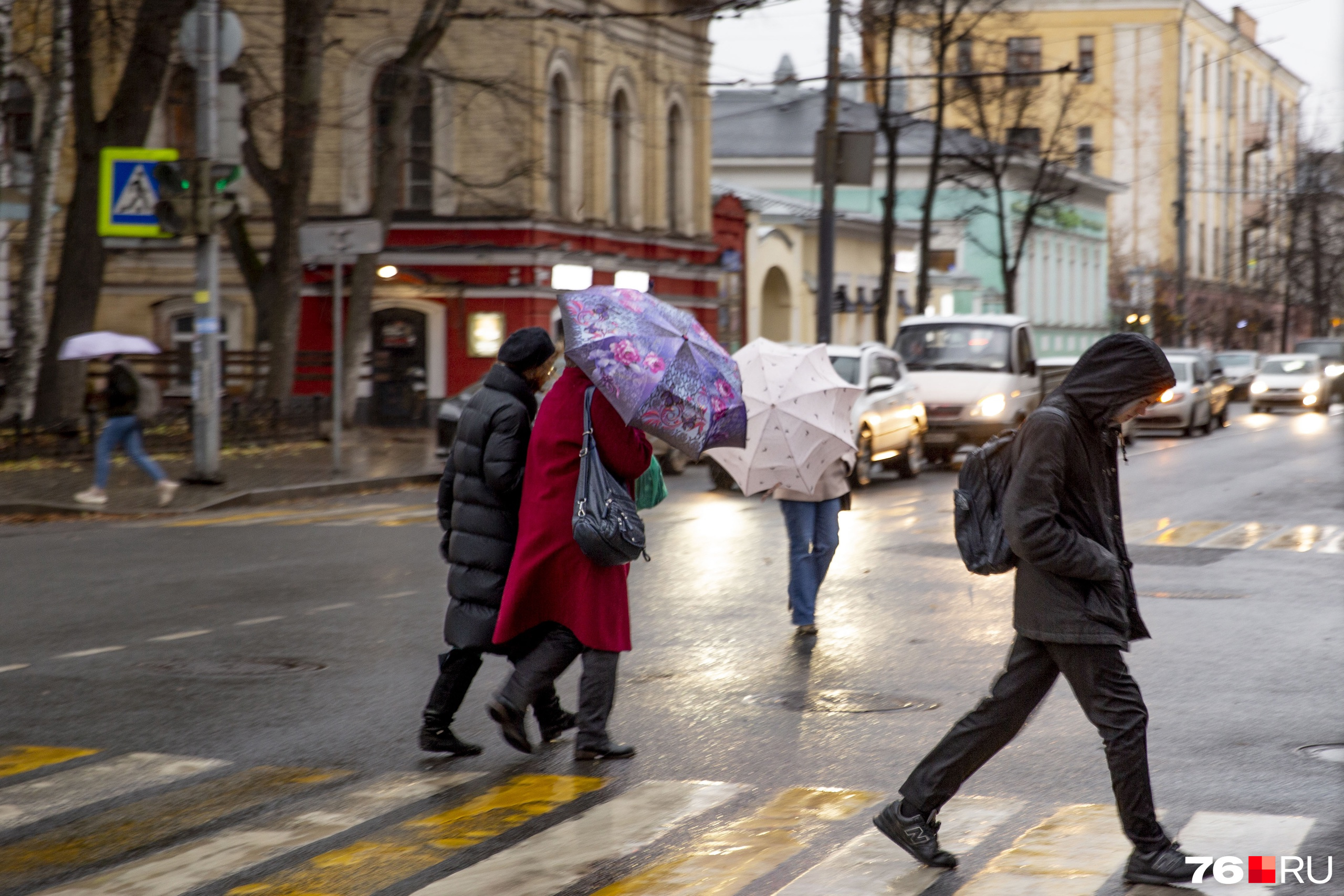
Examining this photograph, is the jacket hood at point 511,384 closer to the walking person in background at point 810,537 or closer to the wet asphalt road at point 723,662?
the wet asphalt road at point 723,662

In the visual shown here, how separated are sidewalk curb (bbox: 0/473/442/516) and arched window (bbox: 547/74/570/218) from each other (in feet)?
49.8

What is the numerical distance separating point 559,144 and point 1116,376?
3305 centimetres

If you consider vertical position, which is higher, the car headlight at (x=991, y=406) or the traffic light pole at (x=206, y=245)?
the traffic light pole at (x=206, y=245)

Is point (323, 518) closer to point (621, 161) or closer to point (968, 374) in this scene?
point (968, 374)

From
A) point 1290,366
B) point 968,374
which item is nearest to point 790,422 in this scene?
point 968,374

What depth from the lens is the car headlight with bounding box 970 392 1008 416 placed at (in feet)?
85.1

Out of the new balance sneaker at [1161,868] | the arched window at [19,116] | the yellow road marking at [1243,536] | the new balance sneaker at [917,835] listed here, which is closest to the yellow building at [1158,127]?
the arched window at [19,116]

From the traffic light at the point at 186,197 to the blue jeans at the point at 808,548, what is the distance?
1077cm

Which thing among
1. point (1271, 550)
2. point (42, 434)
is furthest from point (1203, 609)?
point (42, 434)

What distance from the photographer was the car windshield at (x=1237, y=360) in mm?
60969

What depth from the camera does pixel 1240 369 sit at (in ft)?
199

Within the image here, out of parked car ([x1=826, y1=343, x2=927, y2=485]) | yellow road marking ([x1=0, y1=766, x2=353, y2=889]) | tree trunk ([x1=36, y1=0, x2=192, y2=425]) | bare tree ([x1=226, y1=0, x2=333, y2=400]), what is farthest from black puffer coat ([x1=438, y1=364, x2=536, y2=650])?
bare tree ([x1=226, y1=0, x2=333, y2=400])

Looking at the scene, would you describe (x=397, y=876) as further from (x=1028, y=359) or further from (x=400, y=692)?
(x=1028, y=359)

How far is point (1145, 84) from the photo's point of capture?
297 feet
